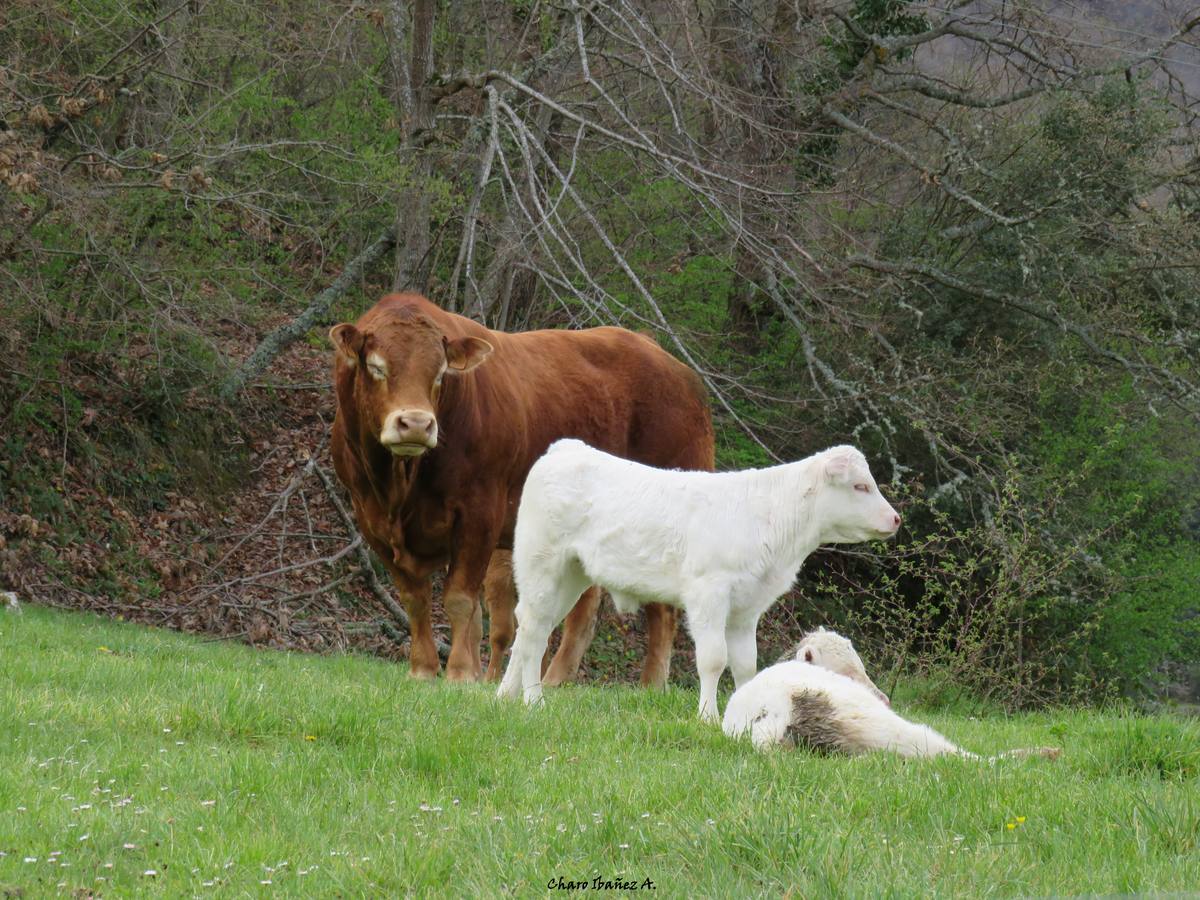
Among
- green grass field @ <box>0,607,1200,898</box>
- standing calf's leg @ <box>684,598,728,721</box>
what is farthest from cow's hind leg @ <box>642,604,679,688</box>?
green grass field @ <box>0,607,1200,898</box>

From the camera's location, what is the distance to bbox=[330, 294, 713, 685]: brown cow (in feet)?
31.5

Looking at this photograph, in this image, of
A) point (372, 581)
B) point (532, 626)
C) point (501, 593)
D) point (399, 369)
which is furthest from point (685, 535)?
point (372, 581)

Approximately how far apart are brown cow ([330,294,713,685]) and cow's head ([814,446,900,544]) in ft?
8.81

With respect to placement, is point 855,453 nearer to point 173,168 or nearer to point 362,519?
point 362,519

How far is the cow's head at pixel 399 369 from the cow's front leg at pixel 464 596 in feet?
3.57

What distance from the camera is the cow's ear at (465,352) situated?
32.5 feet

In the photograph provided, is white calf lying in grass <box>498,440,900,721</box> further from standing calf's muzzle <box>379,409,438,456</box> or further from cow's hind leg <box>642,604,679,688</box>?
cow's hind leg <box>642,604,679,688</box>

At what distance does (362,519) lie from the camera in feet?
34.6

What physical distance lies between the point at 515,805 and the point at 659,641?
649 centimetres

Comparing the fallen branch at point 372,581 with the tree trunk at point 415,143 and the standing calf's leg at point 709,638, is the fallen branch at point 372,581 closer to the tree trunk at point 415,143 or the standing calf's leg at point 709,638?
the tree trunk at point 415,143

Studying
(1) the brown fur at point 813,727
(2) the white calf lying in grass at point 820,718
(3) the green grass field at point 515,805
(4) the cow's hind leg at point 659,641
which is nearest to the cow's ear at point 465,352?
(4) the cow's hind leg at point 659,641

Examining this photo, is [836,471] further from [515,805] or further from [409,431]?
[515,805]

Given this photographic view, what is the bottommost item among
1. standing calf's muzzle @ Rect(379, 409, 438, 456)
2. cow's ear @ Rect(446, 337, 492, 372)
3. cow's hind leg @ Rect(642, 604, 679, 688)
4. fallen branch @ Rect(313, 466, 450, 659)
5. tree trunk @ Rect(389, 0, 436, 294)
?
fallen branch @ Rect(313, 466, 450, 659)

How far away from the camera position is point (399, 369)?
9.48 m
